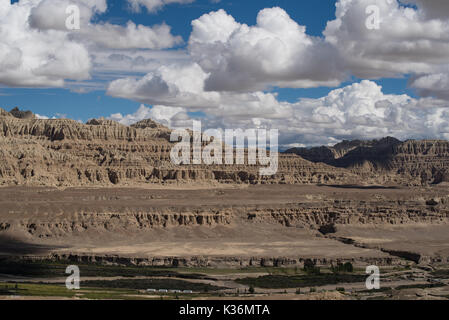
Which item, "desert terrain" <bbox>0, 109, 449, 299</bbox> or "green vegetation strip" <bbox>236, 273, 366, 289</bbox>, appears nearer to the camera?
"desert terrain" <bbox>0, 109, 449, 299</bbox>

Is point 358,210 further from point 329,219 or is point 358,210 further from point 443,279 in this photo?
point 443,279

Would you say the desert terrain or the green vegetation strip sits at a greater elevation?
the desert terrain

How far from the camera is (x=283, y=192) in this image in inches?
7116

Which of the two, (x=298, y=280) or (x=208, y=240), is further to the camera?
(x=208, y=240)

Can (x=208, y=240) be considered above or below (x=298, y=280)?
above

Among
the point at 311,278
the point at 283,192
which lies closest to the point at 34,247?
the point at 311,278

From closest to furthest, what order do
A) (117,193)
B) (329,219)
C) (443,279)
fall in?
(443,279)
(329,219)
(117,193)

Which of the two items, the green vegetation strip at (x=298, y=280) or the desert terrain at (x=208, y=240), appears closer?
the desert terrain at (x=208, y=240)

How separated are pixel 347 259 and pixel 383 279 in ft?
42.0

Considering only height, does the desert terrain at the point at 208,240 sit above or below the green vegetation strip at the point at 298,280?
above

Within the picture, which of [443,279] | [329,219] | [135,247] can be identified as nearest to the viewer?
[443,279]
